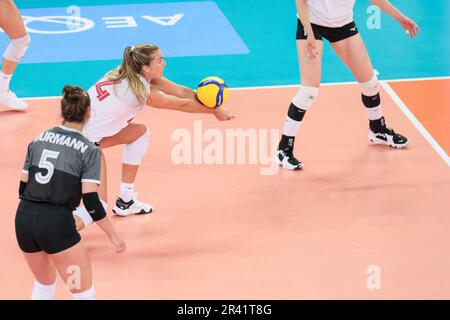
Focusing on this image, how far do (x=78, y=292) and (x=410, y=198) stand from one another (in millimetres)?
3619

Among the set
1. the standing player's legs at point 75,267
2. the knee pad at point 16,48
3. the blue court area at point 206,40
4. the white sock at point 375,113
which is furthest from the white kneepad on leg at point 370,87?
the standing player's legs at point 75,267

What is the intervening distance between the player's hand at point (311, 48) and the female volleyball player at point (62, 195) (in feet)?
10.7

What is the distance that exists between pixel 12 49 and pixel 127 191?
11.6ft

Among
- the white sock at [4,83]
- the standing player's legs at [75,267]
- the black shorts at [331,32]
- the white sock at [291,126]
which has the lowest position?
the white sock at [4,83]

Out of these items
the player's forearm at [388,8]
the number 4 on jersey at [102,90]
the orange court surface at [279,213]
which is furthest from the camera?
the player's forearm at [388,8]

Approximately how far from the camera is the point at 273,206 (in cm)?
799

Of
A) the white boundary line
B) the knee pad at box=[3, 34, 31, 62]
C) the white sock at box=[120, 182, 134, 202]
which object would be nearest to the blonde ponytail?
the white sock at box=[120, 182, 134, 202]

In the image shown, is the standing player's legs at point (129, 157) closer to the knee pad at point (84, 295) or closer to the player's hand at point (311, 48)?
Result: the player's hand at point (311, 48)

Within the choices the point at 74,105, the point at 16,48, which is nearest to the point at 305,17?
the point at 74,105

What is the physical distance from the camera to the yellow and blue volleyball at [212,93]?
7609 mm

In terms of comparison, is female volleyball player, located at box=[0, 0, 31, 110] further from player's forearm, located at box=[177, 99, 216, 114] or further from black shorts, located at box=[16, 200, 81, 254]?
black shorts, located at box=[16, 200, 81, 254]

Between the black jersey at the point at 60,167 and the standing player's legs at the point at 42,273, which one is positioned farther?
the standing player's legs at the point at 42,273

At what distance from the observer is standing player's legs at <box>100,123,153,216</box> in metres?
7.67

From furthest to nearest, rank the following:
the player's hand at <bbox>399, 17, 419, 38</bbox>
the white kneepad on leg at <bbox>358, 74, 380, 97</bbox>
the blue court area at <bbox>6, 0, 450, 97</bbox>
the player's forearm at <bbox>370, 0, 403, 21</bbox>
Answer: the blue court area at <bbox>6, 0, 450, 97</bbox> → the white kneepad on leg at <bbox>358, 74, 380, 97</bbox> → the player's hand at <bbox>399, 17, 419, 38</bbox> → the player's forearm at <bbox>370, 0, 403, 21</bbox>
